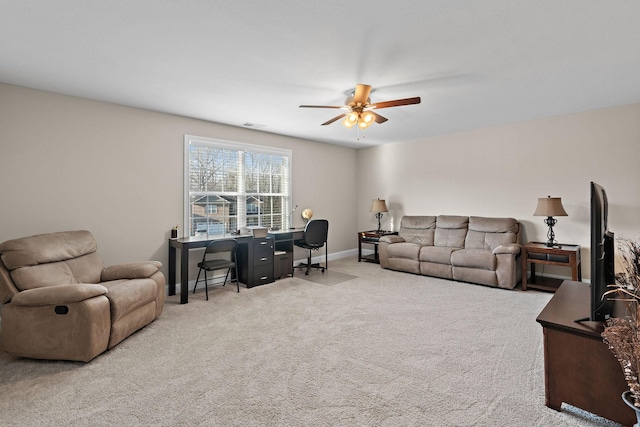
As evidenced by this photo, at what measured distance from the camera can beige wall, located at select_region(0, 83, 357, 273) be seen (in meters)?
3.26

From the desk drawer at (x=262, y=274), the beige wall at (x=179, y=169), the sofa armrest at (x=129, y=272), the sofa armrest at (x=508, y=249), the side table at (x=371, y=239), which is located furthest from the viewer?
the side table at (x=371, y=239)

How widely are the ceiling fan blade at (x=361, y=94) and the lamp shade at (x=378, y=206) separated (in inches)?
134

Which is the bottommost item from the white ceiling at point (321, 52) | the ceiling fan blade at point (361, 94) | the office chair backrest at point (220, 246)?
the office chair backrest at point (220, 246)

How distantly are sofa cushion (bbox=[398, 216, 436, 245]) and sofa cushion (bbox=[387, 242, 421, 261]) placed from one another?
43cm

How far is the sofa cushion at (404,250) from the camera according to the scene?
526 cm

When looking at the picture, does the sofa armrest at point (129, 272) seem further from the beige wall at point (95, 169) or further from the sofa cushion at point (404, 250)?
the sofa cushion at point (404, 250)

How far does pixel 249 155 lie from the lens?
532cm

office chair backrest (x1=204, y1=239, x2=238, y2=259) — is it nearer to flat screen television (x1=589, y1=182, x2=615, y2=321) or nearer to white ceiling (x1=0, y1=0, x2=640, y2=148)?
white ceiling (x1=0, y1=0, x2=640, y2=148)

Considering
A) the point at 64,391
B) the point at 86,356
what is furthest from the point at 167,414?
the point at 86,356

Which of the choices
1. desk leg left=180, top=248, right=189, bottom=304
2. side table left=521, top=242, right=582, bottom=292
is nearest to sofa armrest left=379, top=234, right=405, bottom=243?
side table left=521, top=242, right=582, bottom=292

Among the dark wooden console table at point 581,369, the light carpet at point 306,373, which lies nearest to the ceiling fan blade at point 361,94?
the light carpet at point 306,373

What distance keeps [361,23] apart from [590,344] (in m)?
2.45

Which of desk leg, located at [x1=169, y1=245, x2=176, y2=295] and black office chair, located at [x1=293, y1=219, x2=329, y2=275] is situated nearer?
desk leg, located at [x1=169, y1=245, x2=176, y2=295]

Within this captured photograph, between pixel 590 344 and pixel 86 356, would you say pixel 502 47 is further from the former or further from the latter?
pixel 86 356
